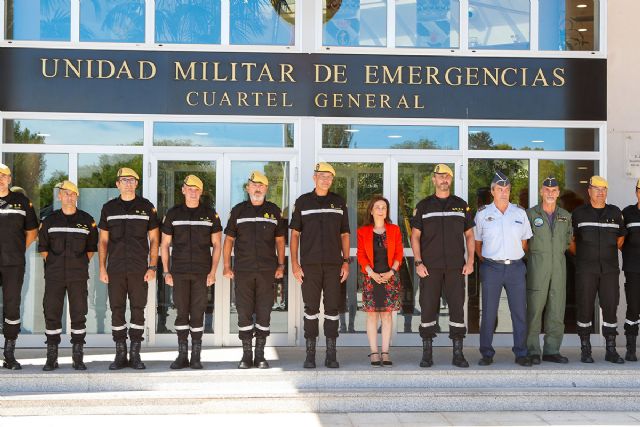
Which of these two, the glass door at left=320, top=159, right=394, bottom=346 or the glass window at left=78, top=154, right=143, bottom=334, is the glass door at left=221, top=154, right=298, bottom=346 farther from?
the glass window at left=78, top=154, right=143, bottom=334

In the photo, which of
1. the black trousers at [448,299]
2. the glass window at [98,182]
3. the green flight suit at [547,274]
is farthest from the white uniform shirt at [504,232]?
the glass window at [98,182]

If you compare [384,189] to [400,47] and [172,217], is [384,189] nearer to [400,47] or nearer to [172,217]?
[400,47]

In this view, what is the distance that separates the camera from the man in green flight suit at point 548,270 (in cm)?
734

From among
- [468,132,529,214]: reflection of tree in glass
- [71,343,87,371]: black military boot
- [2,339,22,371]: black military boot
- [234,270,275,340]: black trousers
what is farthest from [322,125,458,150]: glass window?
[2,339,22,371]: black military boot

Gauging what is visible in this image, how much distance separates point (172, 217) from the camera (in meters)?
7.10

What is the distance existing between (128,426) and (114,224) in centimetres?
184

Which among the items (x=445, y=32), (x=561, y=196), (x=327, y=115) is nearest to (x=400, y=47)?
(x=445, y=32)

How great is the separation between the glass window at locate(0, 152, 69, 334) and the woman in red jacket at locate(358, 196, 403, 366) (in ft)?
10.0

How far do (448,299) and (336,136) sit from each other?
2055 mm

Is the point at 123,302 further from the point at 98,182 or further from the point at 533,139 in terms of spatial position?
the point at 533,139

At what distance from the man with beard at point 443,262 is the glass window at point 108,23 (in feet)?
10.8

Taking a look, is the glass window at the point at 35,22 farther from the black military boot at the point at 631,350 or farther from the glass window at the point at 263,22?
the black military boot at the point at 631,350

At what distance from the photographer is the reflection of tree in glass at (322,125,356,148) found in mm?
8242

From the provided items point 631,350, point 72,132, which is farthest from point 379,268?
point 72,132
